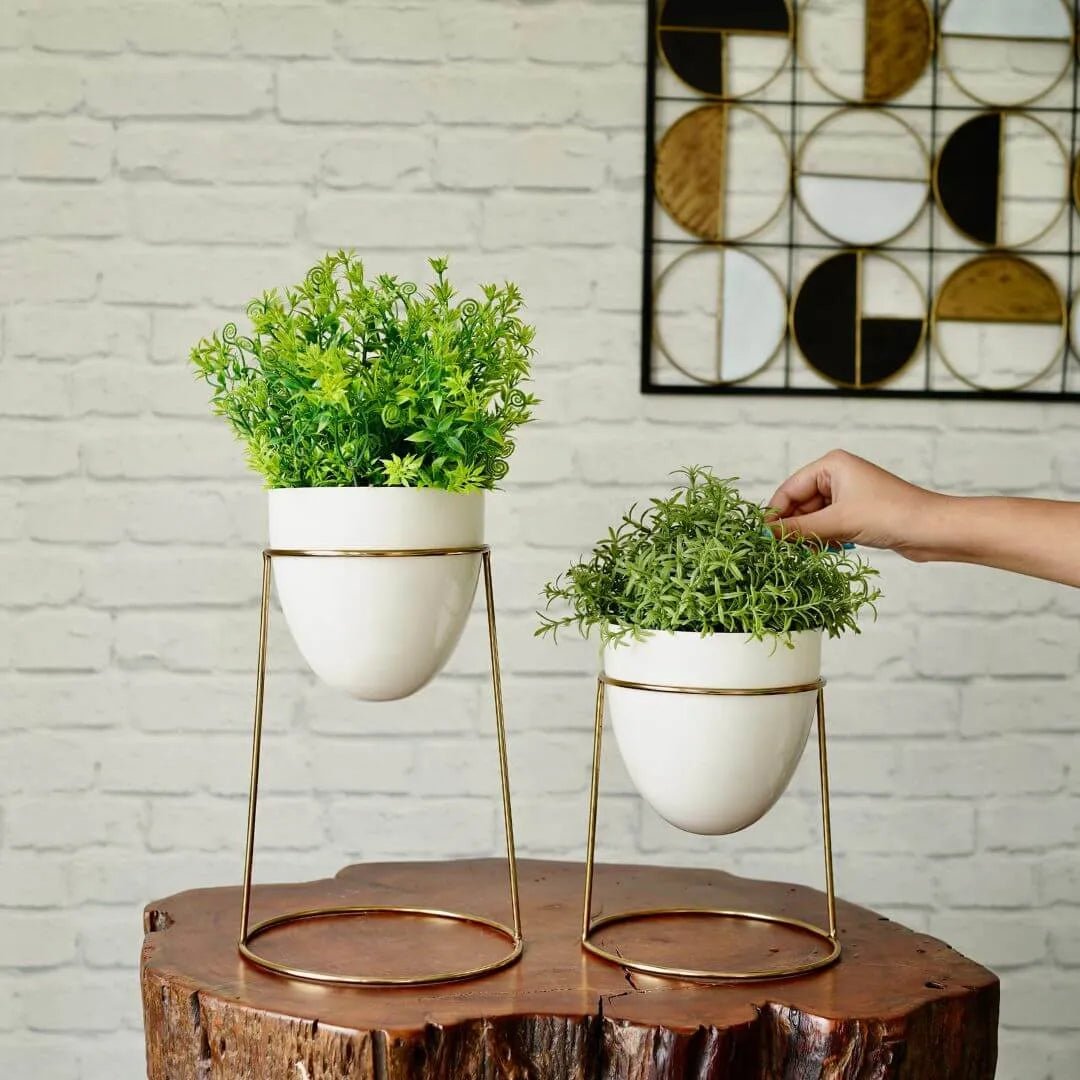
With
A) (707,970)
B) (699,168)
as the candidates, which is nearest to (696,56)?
(699,168)

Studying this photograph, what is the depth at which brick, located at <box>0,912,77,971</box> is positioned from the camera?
1791 millimetres

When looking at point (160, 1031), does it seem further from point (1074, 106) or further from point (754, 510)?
point (1074, 106)

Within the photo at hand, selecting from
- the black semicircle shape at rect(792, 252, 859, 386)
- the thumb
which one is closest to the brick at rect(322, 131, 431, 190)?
the black semicircle shape at rect(792, 252, 859, 386)

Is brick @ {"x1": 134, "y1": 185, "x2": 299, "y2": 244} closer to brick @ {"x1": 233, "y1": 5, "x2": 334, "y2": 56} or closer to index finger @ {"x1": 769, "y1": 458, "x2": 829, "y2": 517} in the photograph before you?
brick @ {"x1": 233, "y1": 5, "x2": 334, "y2": 56}

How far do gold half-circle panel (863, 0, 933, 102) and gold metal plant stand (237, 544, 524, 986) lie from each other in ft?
3.70

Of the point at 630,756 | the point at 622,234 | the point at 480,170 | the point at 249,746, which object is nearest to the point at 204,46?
the point at 480,170

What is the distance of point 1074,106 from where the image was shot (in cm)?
185

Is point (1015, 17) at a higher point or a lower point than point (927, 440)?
higher

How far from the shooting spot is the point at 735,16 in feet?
5.96

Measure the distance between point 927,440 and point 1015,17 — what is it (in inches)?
23.6

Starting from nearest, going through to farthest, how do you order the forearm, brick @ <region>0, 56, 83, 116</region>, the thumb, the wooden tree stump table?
the wooden tree stump table, the thumb, the forearm, brick @ <region>0, 56, 83, 116</region>

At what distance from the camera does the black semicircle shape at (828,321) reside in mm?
1833

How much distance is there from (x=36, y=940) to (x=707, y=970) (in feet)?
3.82

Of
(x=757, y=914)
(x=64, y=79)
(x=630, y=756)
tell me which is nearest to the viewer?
(x=630, y=756)
